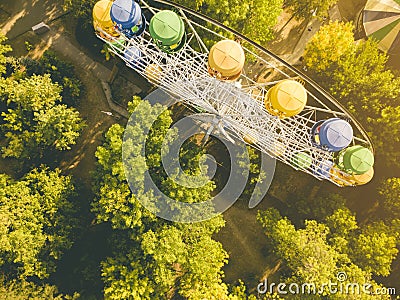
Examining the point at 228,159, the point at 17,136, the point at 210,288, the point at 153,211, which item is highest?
the point at 228,159

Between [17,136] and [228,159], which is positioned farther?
[228,159]

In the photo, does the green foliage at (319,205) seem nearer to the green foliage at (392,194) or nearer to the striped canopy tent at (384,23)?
the green foliage at (392,194)

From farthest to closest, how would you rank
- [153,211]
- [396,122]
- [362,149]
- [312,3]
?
[312,3] < [396,122] < [153,211] < [362,149]

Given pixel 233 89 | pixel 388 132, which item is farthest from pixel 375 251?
pixel 233 89

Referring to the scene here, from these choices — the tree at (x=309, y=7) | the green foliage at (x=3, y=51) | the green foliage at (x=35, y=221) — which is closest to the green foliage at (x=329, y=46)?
A: the tree at (x=309, y=7)

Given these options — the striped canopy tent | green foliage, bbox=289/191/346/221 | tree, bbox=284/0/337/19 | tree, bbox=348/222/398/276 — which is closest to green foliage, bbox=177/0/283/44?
tree, bbox=284/0/337/19

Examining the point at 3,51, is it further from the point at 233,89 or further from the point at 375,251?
the point at 375,251

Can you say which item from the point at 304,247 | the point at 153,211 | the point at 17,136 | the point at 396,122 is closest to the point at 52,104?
the point at 17,136

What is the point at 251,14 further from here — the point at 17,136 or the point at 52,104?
the point at 17,136
